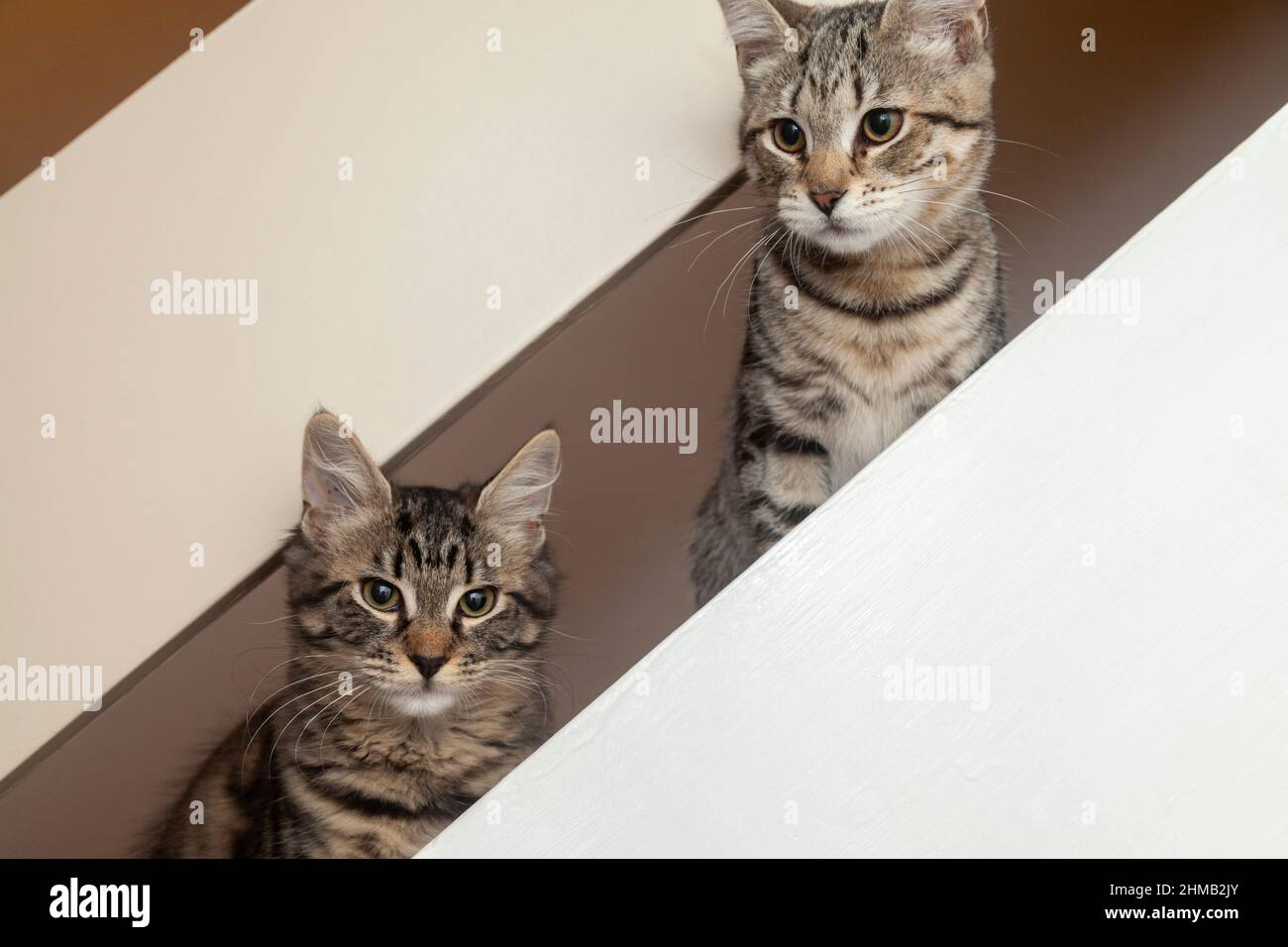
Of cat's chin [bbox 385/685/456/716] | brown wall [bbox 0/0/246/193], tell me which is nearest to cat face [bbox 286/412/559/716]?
cat's chin [bbox 385/685/456/716]

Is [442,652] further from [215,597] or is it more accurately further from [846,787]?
[846,787]

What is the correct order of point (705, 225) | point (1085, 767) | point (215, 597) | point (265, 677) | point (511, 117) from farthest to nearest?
point (705, 225) → point (265, 677) → point (511, 117) → point (215, 597) → point (1085, 767)

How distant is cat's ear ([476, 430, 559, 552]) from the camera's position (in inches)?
60.0

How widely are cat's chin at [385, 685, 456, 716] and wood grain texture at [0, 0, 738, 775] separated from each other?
23 centimetres

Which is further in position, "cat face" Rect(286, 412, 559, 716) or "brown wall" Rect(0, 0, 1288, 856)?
"brown wall" Rect(0, 0, 1288, 856)

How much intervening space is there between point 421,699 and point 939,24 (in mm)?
1038

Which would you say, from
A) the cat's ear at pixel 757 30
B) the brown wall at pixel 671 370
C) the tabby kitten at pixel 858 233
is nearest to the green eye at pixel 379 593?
the tabby kitten at pixel 858 233

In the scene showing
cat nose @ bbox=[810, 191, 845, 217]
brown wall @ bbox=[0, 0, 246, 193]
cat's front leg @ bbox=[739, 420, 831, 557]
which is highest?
brown wall @ bbox=[0, 0, 246, 193]

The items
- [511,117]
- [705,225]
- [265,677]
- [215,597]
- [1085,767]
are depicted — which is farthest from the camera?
[705,225]

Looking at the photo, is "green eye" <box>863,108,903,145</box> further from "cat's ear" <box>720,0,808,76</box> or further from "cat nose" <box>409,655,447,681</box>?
"cat nose" <box>409,655,447,681</box>

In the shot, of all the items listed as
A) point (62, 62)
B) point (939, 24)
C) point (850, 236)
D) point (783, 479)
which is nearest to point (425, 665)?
point (783, 479)

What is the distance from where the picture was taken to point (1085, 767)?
0.87 meters
